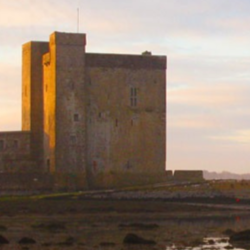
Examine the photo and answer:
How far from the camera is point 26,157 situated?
68625 mm

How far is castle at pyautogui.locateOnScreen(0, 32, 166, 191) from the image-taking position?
65.5 m

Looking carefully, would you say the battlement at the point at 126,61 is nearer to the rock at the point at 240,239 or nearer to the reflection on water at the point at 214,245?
the rock at the point at 240,239

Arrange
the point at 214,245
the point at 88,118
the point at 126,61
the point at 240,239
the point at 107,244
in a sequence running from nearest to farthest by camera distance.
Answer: the point at 214,245 → the point at 107,244 → the point at 240,239 → the point at 88,118 → the point at 126,61

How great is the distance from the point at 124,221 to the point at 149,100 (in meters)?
28.5

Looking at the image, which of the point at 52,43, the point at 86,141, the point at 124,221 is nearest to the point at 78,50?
the point at 52,43

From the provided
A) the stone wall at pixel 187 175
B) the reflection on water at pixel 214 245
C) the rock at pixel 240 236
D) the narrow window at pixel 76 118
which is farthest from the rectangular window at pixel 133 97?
the reflection on water at pixel 214 245

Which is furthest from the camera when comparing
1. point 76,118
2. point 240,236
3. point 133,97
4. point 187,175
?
point 187,175

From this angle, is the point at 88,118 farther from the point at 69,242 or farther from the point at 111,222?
the point at 69,242

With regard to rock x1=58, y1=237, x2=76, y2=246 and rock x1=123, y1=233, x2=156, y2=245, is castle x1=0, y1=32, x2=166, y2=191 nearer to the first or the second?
rock x1=58, y1=237, x2=76, y2=246

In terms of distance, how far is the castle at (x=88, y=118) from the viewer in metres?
65.5

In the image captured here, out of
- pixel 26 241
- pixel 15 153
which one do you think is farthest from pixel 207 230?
pixel 15 153

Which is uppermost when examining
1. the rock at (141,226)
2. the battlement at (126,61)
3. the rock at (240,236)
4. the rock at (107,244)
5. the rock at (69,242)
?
the battlement at (126,61)

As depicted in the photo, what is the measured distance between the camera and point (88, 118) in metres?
67.1

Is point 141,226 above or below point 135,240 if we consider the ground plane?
above
